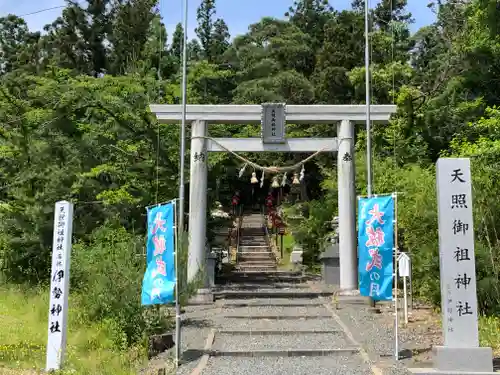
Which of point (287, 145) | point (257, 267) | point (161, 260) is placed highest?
point (287, 145)

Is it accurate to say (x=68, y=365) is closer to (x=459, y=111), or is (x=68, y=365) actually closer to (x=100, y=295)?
(x=100, y=295)

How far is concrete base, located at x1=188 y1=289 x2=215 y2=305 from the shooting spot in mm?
12984

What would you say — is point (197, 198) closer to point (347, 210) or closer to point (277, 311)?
point (277, 311)

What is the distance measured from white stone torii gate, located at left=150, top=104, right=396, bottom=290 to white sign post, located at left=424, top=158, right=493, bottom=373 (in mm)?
5884

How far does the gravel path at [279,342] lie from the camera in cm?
834

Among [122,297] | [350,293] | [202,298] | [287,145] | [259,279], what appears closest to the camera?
[122,297]

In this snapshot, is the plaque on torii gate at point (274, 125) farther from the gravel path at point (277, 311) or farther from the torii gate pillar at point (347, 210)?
the gravel path at point (277, 311)

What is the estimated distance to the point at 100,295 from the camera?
28.8ft

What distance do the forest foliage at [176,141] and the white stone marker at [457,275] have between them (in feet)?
8.07

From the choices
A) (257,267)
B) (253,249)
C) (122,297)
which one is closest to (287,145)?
(122,297)

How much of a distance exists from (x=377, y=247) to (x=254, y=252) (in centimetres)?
1670

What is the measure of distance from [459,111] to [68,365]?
15881 millimetres

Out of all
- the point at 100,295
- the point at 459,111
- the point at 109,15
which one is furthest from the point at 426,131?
the point at 109,15

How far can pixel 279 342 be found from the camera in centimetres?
879
